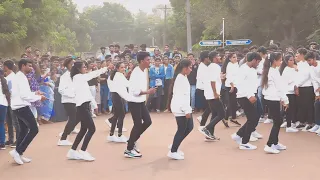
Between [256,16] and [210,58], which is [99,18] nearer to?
[256,16]

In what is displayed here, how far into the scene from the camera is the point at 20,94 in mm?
7949

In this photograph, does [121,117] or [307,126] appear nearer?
[121,117]

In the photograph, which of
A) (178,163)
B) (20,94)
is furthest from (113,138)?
(20,94)

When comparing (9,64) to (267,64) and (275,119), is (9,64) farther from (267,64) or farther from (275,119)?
(275,119)

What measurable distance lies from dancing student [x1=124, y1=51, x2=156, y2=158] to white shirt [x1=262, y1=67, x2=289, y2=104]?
2.16 meters

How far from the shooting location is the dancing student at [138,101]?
26.9 ft

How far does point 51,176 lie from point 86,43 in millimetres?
63950

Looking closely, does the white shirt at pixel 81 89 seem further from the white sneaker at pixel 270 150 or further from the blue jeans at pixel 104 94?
the blue jeans at pixel 104 94

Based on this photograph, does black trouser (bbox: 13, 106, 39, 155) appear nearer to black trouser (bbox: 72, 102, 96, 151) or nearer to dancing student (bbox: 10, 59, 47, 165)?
dancing student (bbox: 10, 59, 47, 165)

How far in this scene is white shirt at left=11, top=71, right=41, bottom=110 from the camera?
796 centimetres

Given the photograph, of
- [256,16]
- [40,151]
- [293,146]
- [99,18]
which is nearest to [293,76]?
[293,146]

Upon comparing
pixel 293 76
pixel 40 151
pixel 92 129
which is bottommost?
pixel 40 151

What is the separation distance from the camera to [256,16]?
1033 inches

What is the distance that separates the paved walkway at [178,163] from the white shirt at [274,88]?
1.06m
